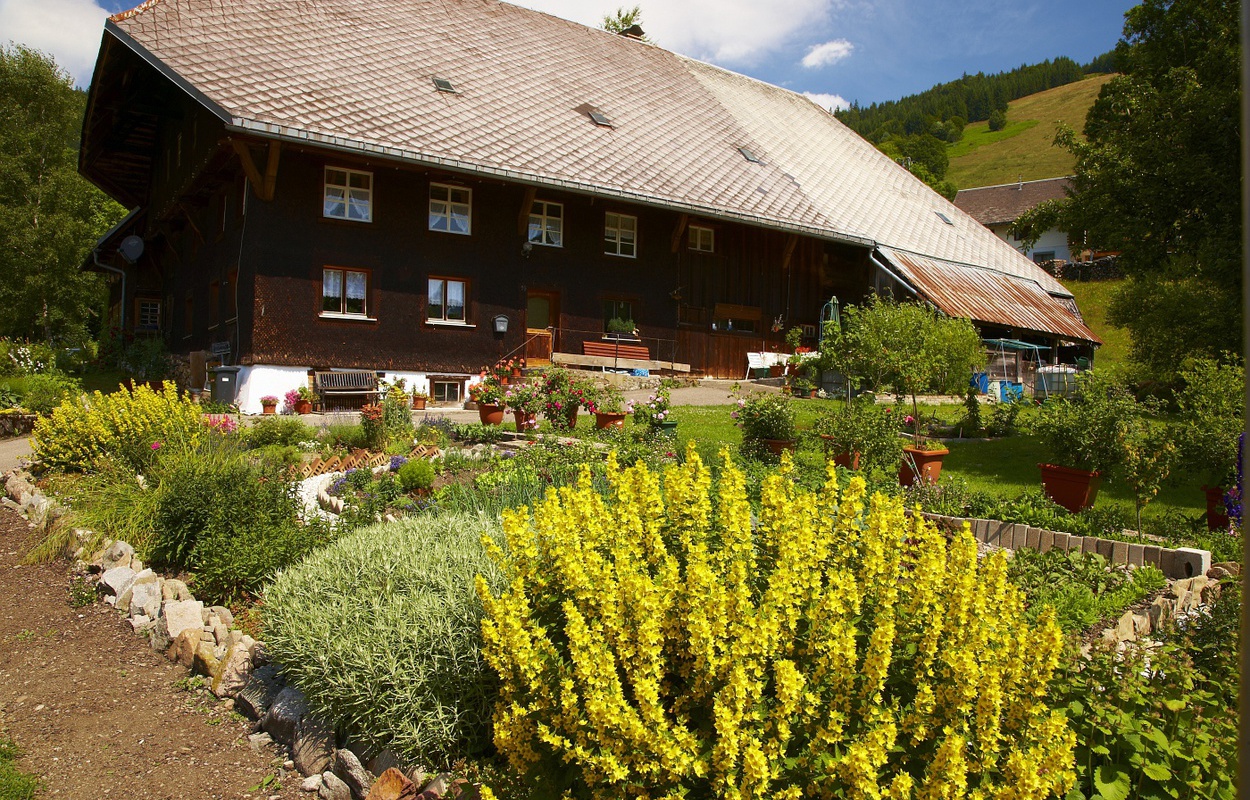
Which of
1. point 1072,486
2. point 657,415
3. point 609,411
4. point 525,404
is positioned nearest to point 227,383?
point 525,404

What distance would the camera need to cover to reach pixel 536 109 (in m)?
20.4

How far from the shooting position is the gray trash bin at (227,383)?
16453mm

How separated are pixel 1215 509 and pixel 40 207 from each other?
121 ft

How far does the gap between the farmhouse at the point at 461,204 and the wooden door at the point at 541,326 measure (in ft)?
0.28

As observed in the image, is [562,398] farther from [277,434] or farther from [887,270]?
[887,270]

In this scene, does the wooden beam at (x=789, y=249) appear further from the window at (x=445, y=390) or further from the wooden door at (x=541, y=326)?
the window at (x=445, y=390)

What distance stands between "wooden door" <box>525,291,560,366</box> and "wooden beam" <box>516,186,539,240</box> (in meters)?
1.50

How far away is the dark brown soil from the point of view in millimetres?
4051

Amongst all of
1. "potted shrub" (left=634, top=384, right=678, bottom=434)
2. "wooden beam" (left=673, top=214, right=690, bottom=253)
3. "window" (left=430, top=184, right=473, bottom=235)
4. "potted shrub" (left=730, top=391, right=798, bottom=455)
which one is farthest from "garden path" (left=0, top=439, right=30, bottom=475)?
"wooden beam" (left=673, top=214, right=690, bottom=253)

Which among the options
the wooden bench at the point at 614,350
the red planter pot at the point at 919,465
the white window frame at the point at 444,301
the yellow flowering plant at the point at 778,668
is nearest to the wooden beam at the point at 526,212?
the white window frame at the point at 444,301

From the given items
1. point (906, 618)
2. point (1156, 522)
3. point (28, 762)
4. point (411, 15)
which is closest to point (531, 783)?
point (906, 618)

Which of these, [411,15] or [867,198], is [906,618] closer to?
[411,15]

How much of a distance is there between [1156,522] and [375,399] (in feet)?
45.5

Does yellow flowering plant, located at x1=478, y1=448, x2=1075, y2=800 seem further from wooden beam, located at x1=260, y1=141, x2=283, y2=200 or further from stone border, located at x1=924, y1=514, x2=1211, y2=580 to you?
wooden beam, located at x1=260, y1=141, x2=283, y2=200
